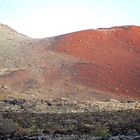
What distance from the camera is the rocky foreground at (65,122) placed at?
2523 cm

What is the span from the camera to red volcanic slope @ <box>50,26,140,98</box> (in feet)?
206

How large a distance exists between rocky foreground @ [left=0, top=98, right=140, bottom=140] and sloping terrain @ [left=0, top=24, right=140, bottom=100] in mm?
8671

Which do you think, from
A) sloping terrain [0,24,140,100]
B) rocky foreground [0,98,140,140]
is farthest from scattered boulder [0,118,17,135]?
sloping terrain [0,24,140,100]

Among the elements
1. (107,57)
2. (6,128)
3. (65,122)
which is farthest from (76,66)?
(6,128)

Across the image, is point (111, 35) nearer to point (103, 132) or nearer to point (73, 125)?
point (73, 125)

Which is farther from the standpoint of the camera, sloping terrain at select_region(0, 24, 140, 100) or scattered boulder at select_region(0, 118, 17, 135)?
sloping terrain at select_region(0, 24, 140, 100)

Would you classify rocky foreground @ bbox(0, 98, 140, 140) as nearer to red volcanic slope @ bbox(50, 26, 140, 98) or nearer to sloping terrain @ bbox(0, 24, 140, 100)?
sloping terrain @ bbox(0, 24, 140, 100)

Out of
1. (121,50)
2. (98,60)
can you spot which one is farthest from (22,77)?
(121,50)

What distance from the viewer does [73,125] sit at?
103 feet

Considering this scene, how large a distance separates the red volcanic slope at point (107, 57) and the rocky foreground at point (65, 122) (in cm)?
1169

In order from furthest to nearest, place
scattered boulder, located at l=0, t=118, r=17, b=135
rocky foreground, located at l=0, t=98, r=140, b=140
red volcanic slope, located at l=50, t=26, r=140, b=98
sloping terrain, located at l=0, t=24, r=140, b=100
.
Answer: red volcanic slope, located at l=50, t=26, r=140, b=98, sloping terrain, located at l=0, t=24, r=140, b=100, scattered boulder, located at l=0, t=118, r=17, b=135, rocky foreground, located at l=0, t=98, r=140, b=140

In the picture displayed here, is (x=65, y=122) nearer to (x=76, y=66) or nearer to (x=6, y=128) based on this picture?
(x=6, y=128)

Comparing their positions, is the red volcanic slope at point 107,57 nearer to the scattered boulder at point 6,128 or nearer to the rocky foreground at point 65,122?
the rocky foreground at point 65,122

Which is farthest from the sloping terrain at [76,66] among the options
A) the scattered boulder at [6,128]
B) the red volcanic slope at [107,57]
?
the scattered boulder at [6,128]
